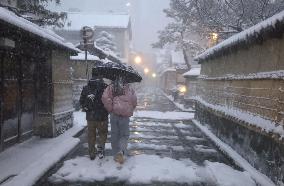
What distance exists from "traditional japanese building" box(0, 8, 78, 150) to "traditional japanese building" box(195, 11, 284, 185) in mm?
5526

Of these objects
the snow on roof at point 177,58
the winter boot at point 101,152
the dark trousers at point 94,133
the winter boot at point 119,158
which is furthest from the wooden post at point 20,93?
the snow on roof at point 177,58

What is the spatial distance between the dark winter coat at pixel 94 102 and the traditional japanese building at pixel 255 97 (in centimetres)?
369

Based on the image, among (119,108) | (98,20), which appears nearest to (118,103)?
(119,108)

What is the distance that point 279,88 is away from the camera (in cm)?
680

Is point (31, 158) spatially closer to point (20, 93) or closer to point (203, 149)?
point (20, 93)

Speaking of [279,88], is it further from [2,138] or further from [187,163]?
[2,138]

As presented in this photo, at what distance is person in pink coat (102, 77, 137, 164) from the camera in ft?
26.0

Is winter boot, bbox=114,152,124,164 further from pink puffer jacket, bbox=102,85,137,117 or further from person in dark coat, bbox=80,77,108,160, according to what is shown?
pink puffer jacket, bbox=102,85,137,117

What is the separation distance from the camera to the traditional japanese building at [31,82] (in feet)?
26.2

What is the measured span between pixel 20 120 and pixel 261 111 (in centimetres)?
643

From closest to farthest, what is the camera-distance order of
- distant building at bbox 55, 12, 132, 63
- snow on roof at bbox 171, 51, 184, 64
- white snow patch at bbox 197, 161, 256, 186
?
white snow patch at bbox 197, 161, 256, 186 < snow on roof at bbox 171, 51, 184, 64 < distant building at bbox 55, 12, 132, 63

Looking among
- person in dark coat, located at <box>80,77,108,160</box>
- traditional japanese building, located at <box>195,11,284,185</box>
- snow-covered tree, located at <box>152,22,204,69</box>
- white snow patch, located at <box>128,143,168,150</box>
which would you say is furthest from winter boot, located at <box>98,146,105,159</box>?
snow-covered tree, located at <box>152,22,204,69</box>

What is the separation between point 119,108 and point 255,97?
136 inches

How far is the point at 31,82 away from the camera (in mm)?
10117
